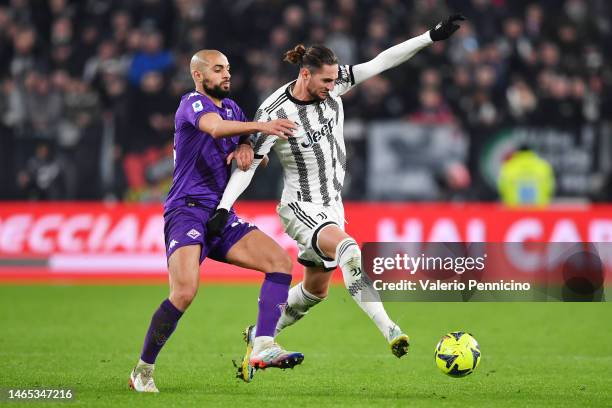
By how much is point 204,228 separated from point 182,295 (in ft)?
1.65

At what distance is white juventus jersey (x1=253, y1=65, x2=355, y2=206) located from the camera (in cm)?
814

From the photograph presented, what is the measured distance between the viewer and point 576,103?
1742 cm

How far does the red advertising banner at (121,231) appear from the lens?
610 inches

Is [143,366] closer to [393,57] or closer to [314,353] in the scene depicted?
[314,353]

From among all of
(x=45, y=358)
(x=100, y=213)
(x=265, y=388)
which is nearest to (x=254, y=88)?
(x=100, y=213)

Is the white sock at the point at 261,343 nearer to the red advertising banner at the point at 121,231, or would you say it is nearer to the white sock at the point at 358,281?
the white sock at the point at 358,281

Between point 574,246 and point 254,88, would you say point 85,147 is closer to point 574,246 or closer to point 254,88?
point 254,88

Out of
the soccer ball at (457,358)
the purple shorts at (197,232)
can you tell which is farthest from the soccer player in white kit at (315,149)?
the soccer ball at (457,358)

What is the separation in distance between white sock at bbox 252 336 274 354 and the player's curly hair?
1939 millimetres

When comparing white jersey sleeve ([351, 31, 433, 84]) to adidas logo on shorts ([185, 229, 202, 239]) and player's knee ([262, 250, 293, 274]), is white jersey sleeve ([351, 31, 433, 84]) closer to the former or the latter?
player's knee ([262, 250, 293, 274])

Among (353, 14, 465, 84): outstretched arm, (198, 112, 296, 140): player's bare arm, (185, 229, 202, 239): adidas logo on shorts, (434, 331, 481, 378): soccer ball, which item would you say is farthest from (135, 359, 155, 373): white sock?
(353, 14, 465, 84): outstretched arm

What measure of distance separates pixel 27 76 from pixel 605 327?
34.6ft

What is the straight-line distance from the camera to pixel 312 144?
8.18 m

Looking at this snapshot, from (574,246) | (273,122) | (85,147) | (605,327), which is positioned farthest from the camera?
(85,147)
